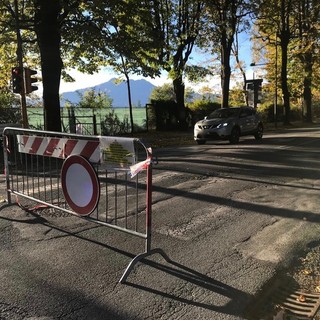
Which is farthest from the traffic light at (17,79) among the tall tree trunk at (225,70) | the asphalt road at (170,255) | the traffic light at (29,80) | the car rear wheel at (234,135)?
the tall tree trunk at (225,70)

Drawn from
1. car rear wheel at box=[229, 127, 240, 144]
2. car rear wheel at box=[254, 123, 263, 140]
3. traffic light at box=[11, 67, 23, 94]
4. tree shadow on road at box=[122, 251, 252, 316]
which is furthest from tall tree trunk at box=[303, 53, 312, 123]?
tree shadow on road at box=[122, 251, 252, 316]

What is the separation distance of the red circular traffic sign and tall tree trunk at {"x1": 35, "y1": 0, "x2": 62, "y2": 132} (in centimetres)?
1248

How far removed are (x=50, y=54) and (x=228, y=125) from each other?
7.78 metres

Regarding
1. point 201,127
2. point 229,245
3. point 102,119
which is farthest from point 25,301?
point 102,119

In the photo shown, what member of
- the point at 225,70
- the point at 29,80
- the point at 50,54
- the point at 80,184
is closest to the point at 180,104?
the point at 225,70

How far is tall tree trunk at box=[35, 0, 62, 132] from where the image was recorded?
17.3 m

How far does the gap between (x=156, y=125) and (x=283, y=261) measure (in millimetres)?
25854

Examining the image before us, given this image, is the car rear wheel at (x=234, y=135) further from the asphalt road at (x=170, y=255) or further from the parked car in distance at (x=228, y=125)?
the asphalt road at (x=170, y=255)

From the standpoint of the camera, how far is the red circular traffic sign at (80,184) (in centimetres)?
530

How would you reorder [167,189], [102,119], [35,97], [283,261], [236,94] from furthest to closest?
1. [236,94]
2. [35,97]
3. [102,119]
4. [167,189]
5. [283,261]

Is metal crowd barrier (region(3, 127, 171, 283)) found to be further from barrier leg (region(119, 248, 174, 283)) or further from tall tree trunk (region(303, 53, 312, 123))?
tall tree trunk (region(303, 53, 312, 123))

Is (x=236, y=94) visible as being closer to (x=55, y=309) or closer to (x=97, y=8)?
(x=97, y=8)

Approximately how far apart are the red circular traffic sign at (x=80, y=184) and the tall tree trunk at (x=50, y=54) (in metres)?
12.5

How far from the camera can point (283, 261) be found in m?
4.81
